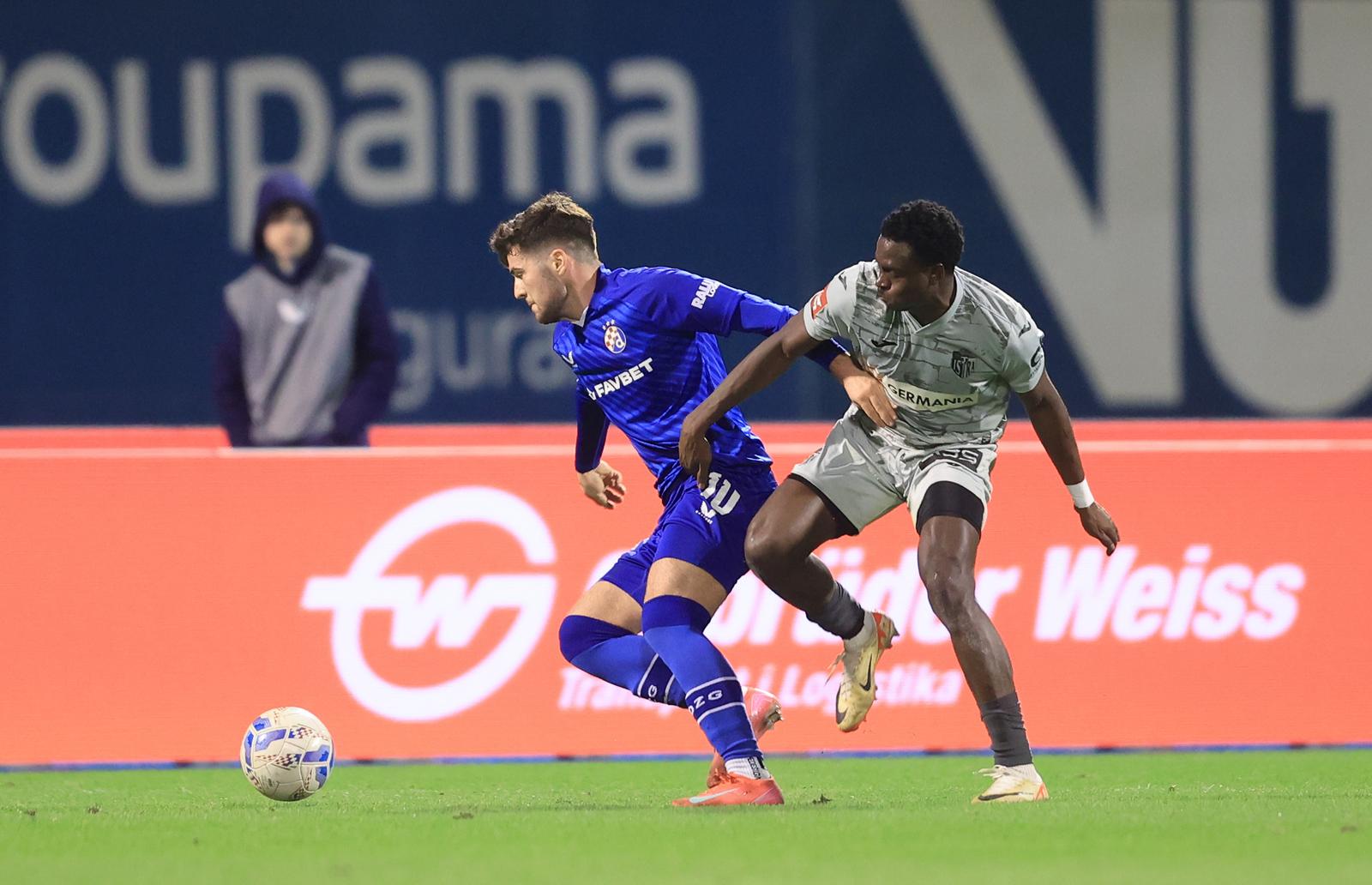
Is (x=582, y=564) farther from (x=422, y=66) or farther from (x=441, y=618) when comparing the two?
(x=422, y=66)

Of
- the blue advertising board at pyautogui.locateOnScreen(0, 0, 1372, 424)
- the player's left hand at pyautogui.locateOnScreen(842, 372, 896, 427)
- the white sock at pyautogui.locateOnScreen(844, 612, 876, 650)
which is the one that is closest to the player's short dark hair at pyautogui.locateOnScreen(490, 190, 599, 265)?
the player's left hand at pyautogui.locateOnScreen(842, 372, 896, 427)

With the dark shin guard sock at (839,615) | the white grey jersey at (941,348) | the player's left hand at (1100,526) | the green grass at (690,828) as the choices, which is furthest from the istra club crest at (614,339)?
the player's left hand at (1100,526)

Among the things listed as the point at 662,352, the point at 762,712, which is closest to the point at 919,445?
the point at 662,352

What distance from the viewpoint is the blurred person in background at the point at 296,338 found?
9.22 metres

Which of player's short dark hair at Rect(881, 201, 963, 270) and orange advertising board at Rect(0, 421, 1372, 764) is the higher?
player's short dark hair at Rect(881, 201, 963, 270)

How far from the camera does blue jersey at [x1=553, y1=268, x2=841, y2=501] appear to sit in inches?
244

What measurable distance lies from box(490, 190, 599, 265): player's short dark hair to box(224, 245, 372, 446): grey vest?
292 centimetres

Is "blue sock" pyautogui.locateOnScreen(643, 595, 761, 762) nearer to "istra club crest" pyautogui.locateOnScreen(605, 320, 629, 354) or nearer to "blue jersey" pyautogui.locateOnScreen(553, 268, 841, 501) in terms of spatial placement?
"blue jersey" pyautogui.locateOnScreen(553, 268, 841, 501)

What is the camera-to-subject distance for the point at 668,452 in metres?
6.41

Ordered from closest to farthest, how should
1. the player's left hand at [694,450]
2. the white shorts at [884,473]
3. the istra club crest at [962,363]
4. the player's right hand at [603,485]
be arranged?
the player's left hand at [694,450], the istra club crest at [962,363], the white shorts at [884,473], the player's right hand at [603,485]

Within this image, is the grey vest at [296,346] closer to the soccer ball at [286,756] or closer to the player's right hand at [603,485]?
the player's right hand at [603,485]

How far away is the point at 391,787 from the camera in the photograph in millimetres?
7152

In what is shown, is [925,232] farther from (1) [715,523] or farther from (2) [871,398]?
(1) [715,523]

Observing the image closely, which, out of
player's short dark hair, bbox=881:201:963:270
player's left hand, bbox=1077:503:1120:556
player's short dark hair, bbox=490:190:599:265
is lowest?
player's left hand, bbox=1077:503:1120:556
